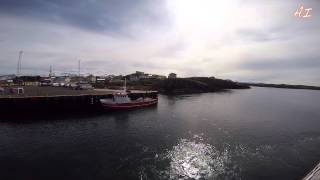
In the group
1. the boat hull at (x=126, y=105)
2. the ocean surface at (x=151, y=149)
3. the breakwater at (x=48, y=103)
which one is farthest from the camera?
the boat hull at (x=126, y=105)

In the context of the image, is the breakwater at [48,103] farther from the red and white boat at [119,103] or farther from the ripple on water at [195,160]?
the ripple on water at [195,160]

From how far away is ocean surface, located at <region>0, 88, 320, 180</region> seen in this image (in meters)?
28.2

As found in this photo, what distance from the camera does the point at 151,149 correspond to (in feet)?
119

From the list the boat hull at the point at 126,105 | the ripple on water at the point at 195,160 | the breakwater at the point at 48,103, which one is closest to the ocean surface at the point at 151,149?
the ripple on water at the point at 195,160

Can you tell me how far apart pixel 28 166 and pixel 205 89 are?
16041cm

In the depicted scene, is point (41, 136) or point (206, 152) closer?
point (206, 152)

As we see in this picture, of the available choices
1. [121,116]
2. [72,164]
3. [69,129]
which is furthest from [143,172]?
[121,116]

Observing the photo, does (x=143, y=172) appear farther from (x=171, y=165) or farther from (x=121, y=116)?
(x=121, y=116)

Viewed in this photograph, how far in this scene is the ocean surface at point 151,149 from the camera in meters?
28.2

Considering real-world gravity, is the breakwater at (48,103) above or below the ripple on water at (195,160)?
above

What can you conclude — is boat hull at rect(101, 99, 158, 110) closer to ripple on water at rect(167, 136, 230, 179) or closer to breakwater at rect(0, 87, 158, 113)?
breakwater at rect(0, 87, 158, 113)

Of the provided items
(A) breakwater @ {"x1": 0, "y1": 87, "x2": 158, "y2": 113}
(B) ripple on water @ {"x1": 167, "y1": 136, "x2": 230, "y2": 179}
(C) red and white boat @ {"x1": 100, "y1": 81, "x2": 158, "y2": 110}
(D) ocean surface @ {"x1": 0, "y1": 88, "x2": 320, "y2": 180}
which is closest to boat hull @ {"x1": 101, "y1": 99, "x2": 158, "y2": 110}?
(C) red and white boat @ {"x1": 100, "y1": 81, "x2": 158, "y2": 110}

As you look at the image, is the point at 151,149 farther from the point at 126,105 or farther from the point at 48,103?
the point at 126,105

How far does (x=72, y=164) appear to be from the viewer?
29875 mm
